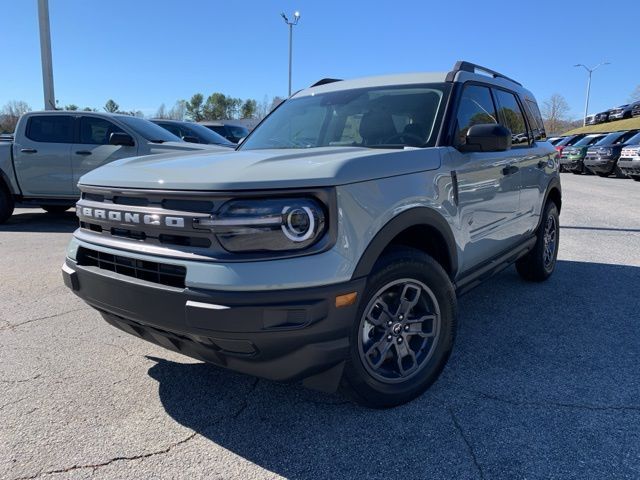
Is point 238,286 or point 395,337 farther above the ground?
point 238,286

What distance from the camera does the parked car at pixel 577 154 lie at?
22.4m

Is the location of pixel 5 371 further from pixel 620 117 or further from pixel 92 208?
pixel 620 117

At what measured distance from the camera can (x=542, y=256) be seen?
503 centimetres

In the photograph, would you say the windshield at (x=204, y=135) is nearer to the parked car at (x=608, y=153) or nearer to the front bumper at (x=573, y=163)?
the parked car at (x=608, y=153)

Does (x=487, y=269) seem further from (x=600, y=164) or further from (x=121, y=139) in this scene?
(x=600, y=164)

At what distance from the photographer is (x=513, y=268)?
5.85 metres

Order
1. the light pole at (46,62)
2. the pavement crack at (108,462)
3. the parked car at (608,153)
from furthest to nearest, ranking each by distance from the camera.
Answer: the parked car at (608,153) → the light pole at (46,62) → the pavement crack at (108,462)

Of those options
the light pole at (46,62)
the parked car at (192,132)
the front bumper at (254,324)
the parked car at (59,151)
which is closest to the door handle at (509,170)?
the front bumper at (254,324)

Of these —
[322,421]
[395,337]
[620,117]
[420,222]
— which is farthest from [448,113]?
[620,117]

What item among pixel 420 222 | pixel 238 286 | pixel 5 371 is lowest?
pixel 5 371

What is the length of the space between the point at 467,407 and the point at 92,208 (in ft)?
7.69

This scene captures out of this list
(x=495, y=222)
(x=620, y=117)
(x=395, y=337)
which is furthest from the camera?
(x=620, y=117)

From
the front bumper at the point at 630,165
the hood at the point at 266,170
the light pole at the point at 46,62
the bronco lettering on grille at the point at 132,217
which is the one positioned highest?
the light pole at the point at 46,62

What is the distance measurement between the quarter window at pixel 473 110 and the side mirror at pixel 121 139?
600 centimetres
